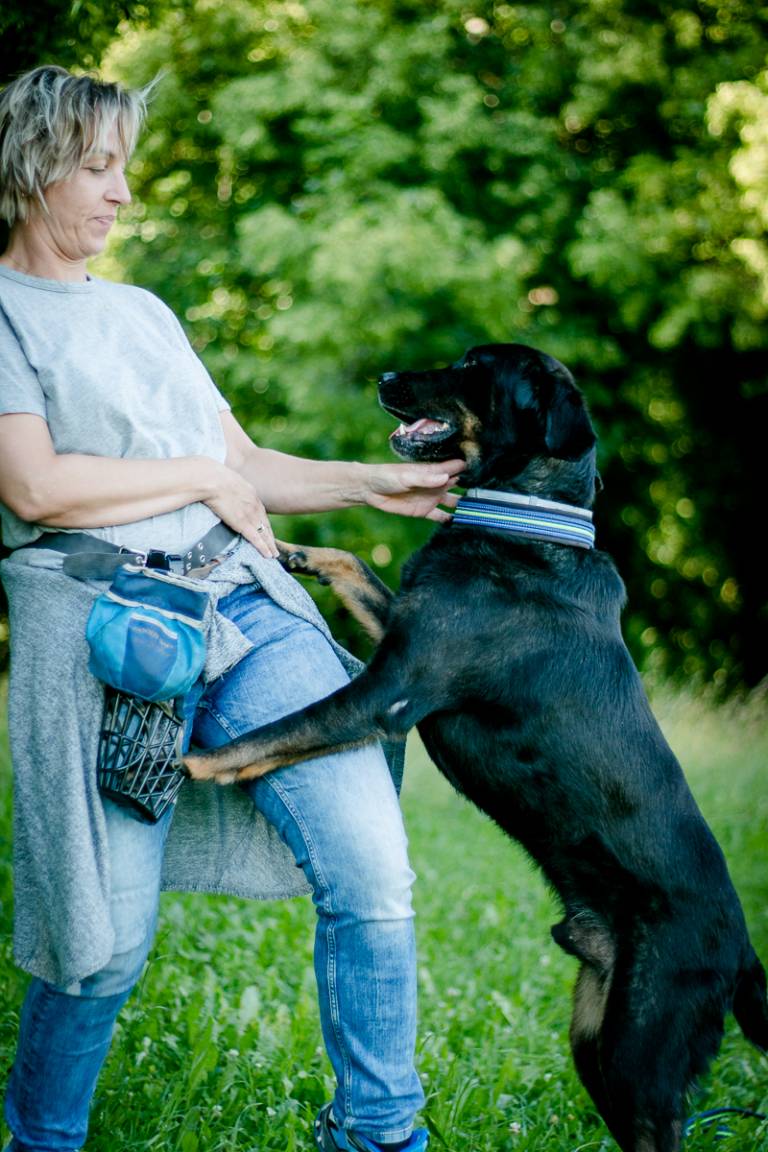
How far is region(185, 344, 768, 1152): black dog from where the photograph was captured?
2.54m

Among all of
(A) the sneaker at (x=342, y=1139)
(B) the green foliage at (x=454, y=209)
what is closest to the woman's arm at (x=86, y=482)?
(A) the sneaker at (x=342, y=1139)

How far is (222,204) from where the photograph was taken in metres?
14.6

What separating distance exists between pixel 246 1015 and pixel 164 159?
13.6m

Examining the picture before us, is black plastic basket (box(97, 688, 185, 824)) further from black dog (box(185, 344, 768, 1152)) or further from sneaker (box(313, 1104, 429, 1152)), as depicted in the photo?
sneaker (box(313, 1104, 429, 1152))

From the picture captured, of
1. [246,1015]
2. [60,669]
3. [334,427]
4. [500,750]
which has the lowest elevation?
[334,427]

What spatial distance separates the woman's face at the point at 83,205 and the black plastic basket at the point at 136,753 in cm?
96

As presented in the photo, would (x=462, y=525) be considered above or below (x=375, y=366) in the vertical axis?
above

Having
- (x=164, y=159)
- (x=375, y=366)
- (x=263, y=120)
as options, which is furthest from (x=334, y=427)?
(x=164, y=159)

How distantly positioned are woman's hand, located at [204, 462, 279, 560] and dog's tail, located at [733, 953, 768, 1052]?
5.22 feet

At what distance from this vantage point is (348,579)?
304 centimetres

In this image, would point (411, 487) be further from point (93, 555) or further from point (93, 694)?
point (93, 694)

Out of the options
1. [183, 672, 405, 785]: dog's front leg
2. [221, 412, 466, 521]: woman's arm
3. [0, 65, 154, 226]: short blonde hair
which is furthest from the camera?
[221, 412, 466, 521]: woman's arm

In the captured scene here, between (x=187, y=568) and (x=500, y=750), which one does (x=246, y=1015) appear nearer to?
(x=500, y=750)

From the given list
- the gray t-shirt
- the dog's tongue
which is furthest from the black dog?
the gray t-shirt
